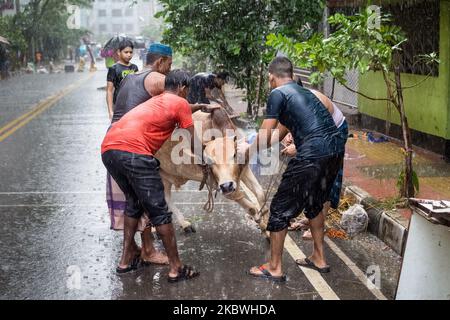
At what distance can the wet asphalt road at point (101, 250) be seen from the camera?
5.32 m

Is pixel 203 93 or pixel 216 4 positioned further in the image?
pixel 216 4

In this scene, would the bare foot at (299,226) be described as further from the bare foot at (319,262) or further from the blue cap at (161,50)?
the blue cap at (161,50)

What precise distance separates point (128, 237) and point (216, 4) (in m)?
8.31

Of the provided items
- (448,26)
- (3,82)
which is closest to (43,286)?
(448,26)

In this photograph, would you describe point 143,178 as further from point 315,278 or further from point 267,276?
point 315,278

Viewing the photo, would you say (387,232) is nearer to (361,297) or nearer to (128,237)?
(361,297)

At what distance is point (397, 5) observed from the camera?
12.1 metres

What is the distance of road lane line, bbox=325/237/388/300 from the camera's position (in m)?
5.24

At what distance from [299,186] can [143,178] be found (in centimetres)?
129

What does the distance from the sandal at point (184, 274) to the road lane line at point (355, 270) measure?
140cm

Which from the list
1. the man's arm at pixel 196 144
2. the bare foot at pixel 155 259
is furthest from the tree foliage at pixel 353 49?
the bare foot at pixel 155 259

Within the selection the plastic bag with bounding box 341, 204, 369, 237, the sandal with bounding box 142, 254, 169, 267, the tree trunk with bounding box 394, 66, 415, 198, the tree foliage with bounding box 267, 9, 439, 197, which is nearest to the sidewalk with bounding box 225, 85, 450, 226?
the tree trunk with bounding box 394, 66, 415, 198

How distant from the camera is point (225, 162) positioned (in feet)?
A: 18.3
